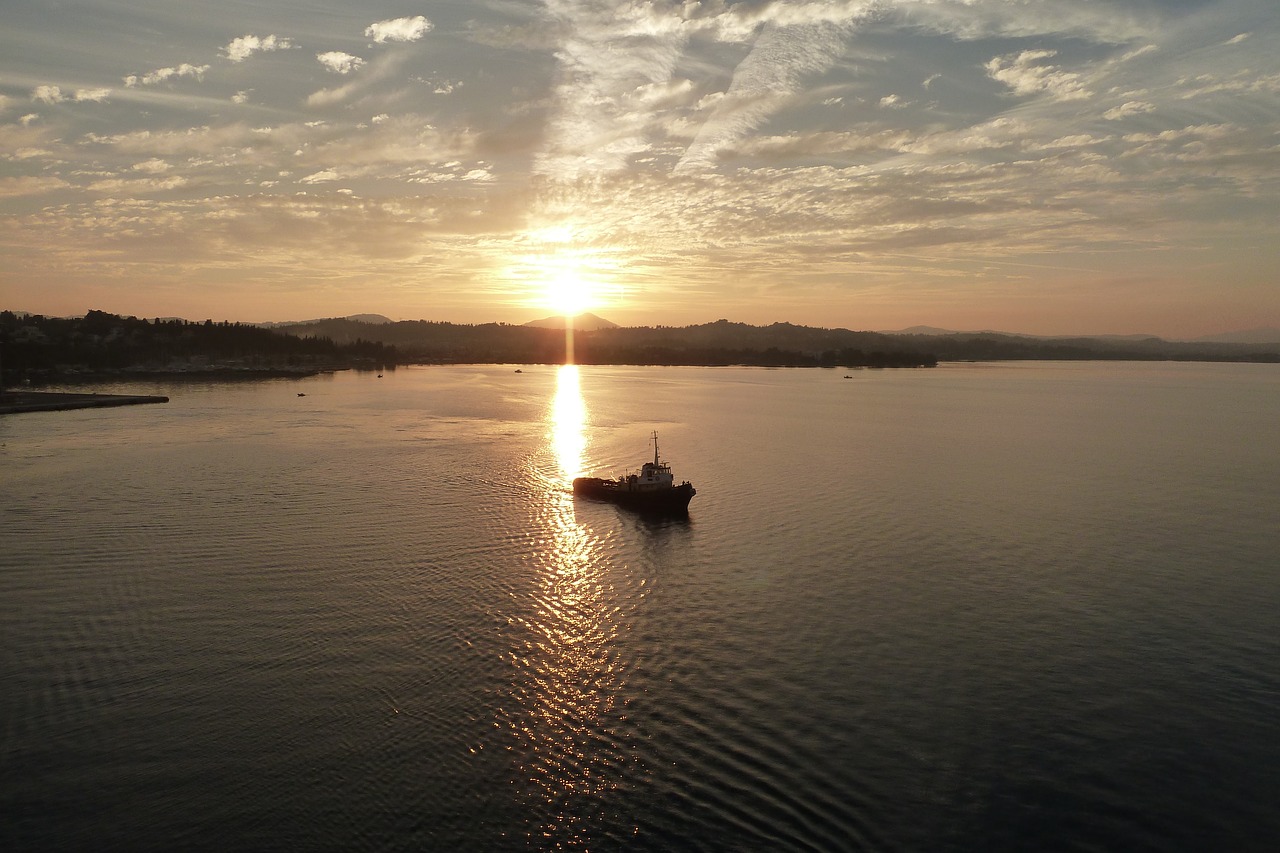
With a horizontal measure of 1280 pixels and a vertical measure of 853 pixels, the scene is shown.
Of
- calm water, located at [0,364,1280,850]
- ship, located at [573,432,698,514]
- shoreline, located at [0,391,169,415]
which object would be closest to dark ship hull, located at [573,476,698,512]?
ship, located at [573,432,698,514]

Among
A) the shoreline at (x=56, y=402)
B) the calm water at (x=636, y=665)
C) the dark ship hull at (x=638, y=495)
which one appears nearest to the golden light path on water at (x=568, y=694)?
the calm water at (x=636, y=665)

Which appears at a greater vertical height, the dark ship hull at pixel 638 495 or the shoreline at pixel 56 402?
the shoreline at pixel 56 402

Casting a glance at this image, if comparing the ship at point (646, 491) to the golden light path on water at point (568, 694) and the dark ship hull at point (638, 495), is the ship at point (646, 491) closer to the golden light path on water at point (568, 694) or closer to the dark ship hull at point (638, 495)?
the dark ship hull at point (638, 495)

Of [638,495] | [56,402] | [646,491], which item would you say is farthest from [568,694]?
[56,402]

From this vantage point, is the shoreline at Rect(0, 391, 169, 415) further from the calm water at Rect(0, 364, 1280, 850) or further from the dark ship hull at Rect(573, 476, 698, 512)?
the dark ship hull at Rect(573, 476, 698, 512)

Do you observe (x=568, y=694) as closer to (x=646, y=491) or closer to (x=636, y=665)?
(x=636, y=665)

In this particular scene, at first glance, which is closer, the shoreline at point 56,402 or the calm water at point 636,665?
the calm water at point 636,665

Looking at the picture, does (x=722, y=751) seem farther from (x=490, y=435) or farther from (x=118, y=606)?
(x=490, y=435)
